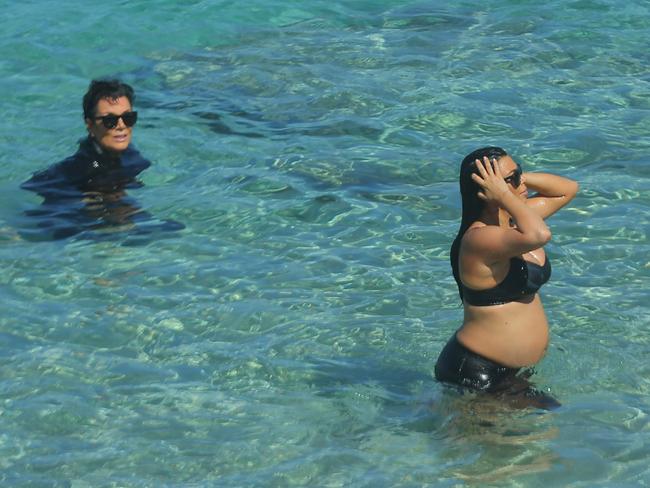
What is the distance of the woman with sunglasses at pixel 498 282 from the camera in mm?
5363

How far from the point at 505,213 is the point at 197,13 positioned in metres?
9.60

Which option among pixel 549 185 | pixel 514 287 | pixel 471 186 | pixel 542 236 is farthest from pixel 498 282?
pixel 549 185

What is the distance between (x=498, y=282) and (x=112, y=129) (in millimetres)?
3997

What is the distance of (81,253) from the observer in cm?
815

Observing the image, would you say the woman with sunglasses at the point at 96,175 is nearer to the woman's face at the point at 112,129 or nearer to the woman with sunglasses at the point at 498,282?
the woman's face at the point at 112,129

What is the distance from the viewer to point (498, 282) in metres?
5.59

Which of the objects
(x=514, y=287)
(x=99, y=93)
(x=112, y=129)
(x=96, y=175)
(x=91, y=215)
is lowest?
(x=91, y=215)

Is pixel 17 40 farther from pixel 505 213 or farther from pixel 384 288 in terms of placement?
pixel 505 213

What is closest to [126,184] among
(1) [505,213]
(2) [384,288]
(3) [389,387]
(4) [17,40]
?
(2) [384,288]

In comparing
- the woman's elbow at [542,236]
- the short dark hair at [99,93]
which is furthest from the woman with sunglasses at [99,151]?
the woman's elbow at [542,236]

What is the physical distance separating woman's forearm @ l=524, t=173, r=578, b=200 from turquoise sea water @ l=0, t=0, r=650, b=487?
0.96 meters

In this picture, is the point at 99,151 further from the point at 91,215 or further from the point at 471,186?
the point at 471,186

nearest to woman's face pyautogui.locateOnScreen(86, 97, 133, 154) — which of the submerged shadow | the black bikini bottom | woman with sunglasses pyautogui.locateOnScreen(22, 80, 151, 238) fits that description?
woman with sunglasses pyautogui.locateOnScreen(22, 80, 151, 238)

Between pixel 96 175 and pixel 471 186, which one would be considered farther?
pixel 96 175
